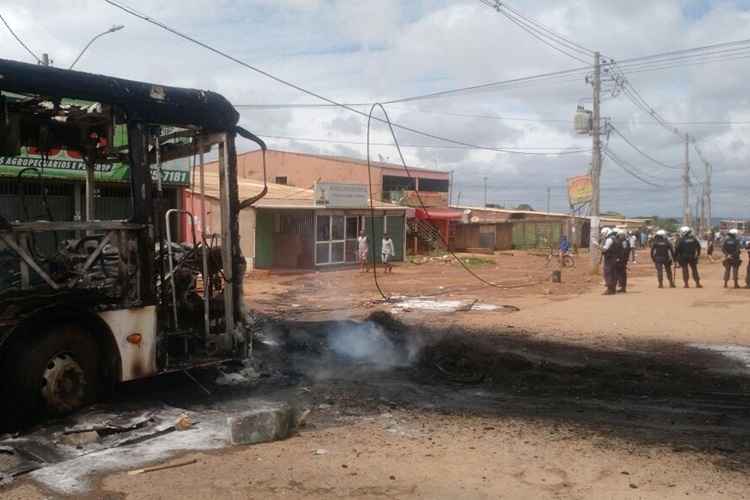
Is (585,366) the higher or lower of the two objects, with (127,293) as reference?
lower

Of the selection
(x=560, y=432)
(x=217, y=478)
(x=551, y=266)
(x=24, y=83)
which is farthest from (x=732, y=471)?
(x=551, y=266)

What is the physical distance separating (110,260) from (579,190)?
25.9m

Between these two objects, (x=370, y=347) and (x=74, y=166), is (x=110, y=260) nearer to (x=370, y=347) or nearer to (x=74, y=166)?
(x=370, y=347)

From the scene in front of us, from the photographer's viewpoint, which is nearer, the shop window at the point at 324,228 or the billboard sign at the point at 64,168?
the billboard sign at the point at 64,168

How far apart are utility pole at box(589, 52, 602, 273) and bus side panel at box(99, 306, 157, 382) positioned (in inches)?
874

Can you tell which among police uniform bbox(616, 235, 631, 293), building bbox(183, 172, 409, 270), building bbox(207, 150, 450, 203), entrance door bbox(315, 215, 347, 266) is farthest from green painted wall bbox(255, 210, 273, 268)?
building bbox(207, 150, 450, 203)

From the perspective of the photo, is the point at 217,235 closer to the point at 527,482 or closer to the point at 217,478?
the point at 217,478

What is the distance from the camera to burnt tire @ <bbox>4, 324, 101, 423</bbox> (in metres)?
5.63

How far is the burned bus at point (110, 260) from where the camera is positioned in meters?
5.79

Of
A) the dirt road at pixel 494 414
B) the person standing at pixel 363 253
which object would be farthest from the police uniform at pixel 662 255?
the person standing at pixel 363 253

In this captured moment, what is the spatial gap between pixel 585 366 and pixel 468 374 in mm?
1629

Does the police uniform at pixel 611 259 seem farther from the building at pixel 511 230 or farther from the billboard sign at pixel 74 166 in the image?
the building at pixel 511 230

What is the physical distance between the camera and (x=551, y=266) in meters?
32.3

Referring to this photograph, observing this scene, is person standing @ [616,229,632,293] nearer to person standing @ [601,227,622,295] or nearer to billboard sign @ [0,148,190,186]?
person standing @ [601,227,622,295]
